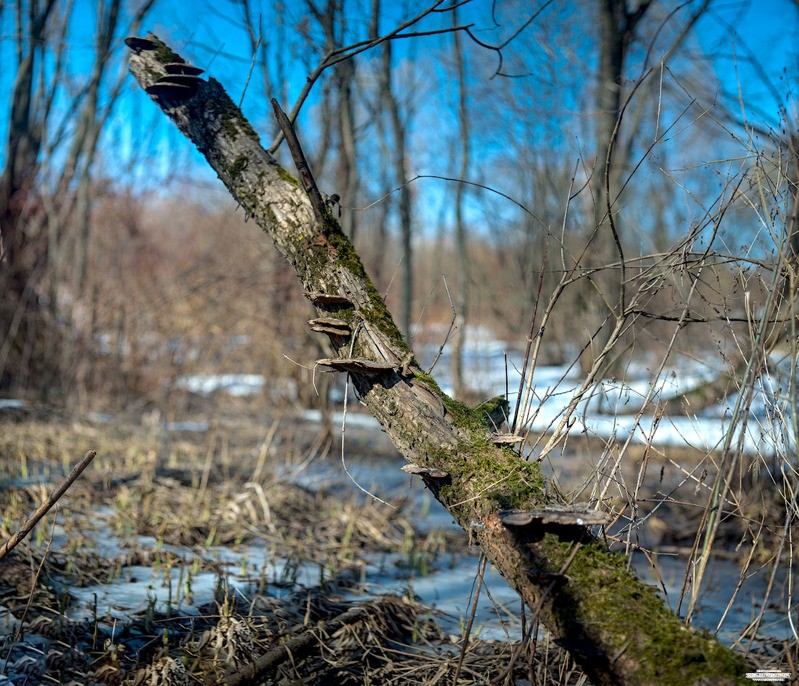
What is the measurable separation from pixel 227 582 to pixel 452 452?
128 cm

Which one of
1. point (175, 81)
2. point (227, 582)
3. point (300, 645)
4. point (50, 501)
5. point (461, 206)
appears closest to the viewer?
point (50, 501)

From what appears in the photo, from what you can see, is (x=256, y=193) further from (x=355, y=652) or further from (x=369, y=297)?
(x=355, y=652)

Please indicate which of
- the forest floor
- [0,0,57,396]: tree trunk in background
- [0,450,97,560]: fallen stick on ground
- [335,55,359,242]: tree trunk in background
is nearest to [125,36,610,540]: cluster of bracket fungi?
the forest floor

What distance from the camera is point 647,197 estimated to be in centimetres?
2195

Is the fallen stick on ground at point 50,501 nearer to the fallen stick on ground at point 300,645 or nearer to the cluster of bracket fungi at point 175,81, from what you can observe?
the fallen stick on ground at point 300,645

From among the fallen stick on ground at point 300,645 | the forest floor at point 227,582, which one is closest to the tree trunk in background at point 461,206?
the forest floor at point 227,582

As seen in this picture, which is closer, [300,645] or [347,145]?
[300,645]

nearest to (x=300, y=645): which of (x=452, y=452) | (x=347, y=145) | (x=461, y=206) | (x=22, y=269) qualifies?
(x=452, y=452)

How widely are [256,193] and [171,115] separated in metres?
0.54

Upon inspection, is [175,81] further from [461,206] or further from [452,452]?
[461,206]

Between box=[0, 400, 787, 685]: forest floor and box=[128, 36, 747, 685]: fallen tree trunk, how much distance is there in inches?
7.7

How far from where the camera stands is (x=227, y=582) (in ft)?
8.98

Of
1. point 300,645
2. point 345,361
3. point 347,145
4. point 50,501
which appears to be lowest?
point 300,645

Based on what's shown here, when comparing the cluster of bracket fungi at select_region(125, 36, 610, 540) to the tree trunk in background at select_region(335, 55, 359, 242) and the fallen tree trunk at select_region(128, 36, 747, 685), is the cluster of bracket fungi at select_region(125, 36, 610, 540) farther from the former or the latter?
the tree trunk in background at select_region(335, 55, 359, 242)
